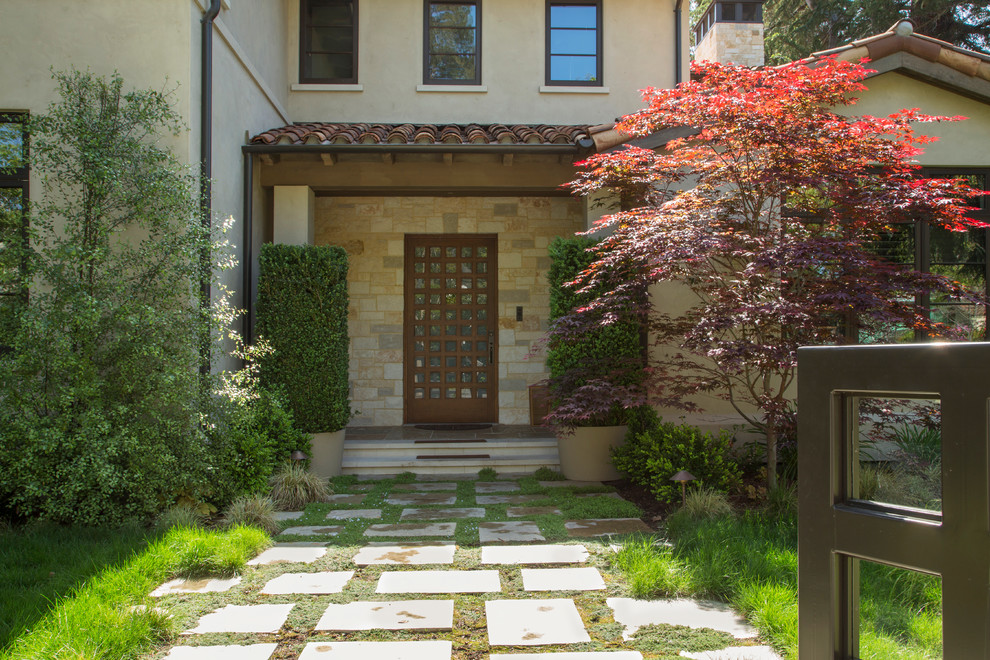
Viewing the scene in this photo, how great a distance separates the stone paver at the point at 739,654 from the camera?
285 cm

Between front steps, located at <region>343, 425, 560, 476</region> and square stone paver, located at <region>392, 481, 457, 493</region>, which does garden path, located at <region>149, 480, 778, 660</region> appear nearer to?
square stone paver, located at <region>392, 481, 457, 493</region>

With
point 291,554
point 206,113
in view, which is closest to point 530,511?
point 291,554

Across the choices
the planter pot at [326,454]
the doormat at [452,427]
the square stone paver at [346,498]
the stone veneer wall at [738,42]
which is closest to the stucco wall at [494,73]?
the stone veneer wall at [738,42]

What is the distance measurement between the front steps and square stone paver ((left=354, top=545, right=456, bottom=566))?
8.39 feet

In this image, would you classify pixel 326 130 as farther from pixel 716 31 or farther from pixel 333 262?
pixel 716 31

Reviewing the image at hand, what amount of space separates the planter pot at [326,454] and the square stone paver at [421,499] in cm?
105

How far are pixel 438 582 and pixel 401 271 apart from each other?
17.9 feet

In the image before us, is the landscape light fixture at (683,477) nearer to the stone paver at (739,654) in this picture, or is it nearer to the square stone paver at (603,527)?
the square stone paver at (603,527)

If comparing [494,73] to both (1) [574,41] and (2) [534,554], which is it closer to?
(1) [574,41]

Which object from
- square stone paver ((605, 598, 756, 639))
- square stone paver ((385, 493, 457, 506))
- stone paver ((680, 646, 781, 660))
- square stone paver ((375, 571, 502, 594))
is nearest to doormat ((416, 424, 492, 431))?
square stone paver ((385, 493, 457, 506))

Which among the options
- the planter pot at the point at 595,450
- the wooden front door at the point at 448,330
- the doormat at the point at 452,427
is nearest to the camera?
the planter pot at the point at 595,450

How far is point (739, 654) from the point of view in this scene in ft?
9.45

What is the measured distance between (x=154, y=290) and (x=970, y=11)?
1734cm

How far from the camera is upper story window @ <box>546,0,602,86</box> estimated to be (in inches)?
370
